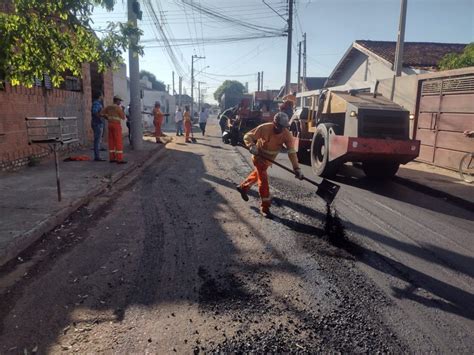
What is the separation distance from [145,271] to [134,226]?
4.87 feet

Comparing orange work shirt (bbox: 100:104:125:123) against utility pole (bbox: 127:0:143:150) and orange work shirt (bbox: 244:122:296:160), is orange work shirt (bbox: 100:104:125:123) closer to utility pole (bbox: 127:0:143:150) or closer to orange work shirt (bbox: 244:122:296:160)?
utility pole (bbox: 127:0:143:150)

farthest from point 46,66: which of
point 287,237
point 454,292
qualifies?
point 454,292

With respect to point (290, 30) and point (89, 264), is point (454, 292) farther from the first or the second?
point (290, 30)

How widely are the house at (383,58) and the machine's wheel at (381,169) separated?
12.0 metres

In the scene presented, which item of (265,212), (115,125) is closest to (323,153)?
(265,212)

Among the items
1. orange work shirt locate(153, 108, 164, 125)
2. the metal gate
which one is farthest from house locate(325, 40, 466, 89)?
orange work shirt locate(153, 108, 164, 125)

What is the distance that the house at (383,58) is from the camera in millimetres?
21094

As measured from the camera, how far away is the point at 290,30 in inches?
999

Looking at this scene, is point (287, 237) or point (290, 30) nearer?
point (287, 237)

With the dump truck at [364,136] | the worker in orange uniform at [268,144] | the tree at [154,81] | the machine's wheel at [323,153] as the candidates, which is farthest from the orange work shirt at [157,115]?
the tree at [154,81]

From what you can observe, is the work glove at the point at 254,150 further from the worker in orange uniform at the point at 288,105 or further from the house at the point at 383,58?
the house at the point at 383,58

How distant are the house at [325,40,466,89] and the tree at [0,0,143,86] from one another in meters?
17.1

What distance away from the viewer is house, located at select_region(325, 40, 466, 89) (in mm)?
21094

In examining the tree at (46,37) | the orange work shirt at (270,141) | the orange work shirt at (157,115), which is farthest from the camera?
the orange work shirt at (157,115)
